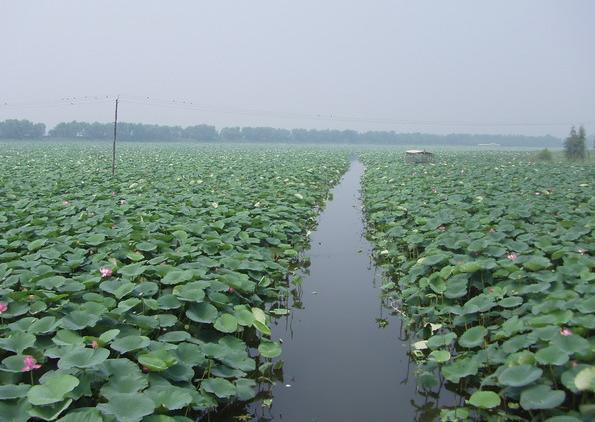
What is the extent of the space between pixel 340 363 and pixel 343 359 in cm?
9

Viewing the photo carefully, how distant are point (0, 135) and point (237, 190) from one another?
73.9 meters

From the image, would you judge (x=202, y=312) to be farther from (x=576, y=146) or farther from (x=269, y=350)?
(x=576, y=146)

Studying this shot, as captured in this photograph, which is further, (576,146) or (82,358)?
(576,146)

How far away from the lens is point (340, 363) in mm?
3807

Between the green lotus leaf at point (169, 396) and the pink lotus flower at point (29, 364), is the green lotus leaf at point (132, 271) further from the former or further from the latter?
the green lotus leaf at point (169, 396)

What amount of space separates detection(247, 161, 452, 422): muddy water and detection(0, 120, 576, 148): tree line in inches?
3014

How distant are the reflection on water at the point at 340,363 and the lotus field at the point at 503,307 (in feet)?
0.60

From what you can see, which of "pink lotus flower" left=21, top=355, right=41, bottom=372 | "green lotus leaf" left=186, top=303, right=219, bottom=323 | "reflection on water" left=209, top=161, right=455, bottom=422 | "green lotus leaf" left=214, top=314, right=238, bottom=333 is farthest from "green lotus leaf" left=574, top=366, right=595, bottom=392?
"pink lotus flower" left=21, top=355, right=41, bottom=372

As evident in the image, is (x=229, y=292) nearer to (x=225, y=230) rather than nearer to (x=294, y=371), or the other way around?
(x=294, y=371)

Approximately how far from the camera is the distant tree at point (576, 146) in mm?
29181

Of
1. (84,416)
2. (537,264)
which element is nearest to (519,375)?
(537,264)

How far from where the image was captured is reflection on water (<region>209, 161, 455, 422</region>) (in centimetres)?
309

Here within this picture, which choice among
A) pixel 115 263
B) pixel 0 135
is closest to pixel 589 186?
pixel 115 263

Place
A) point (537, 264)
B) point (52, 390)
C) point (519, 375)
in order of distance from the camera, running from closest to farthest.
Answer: point (52, 390) < point (519, 375) < point (537, 264)
